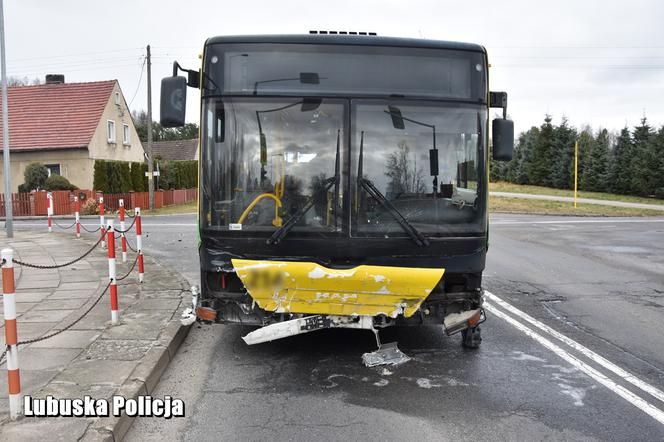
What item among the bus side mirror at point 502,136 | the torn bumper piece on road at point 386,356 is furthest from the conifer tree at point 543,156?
the torn bumper piece on road at point 386,356

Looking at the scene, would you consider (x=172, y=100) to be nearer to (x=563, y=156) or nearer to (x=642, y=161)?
(x=642, y=161)

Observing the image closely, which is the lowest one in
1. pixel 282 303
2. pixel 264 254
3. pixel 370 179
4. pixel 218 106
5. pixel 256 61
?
pixel 282 303

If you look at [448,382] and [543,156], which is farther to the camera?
[543,156]

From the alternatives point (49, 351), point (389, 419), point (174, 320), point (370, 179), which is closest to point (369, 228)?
point (370, 179)

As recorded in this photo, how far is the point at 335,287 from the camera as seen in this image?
191 inches

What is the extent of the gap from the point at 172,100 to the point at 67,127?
110ft

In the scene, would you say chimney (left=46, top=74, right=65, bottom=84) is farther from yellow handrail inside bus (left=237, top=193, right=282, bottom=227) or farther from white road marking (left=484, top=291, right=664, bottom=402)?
yellow handrail inside bus (left=237, top=193, right=282, bottom=227)

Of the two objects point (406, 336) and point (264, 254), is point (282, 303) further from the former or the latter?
point (406, 336)

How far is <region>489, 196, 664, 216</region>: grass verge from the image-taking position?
28.4m

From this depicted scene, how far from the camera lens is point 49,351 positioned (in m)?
5.25

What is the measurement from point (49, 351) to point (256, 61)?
10.7 feet

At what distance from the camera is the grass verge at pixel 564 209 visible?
28391 millimetres

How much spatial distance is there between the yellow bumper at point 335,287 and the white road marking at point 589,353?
6.30 ft

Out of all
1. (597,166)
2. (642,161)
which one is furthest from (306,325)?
(597,166)
